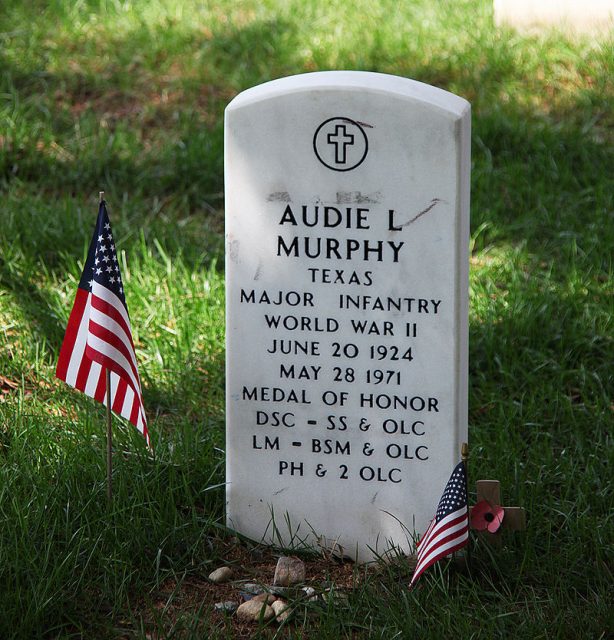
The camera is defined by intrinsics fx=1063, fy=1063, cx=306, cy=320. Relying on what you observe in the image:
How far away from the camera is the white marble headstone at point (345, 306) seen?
3.02 metres

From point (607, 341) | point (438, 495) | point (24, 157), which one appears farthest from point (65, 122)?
point (438, 495)

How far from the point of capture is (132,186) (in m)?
5.68

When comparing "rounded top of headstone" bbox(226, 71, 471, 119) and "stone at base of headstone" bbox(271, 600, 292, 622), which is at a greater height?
"rounded top of headstone" bbox(226, 71, 471, 119)

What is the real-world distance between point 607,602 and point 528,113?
383cm

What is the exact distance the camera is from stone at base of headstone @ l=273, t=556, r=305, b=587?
10.1 ft

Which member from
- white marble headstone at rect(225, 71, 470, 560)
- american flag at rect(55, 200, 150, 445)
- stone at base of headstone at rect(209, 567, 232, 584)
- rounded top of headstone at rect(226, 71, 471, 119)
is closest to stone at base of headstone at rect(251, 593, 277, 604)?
stone at base of headstone at rect(209, 567, 232, 584)

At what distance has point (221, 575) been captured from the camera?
311cm

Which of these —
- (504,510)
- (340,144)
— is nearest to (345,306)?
(340,144)

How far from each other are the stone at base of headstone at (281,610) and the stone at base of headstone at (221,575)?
0.74 feet

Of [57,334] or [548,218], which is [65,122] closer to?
[57,334]

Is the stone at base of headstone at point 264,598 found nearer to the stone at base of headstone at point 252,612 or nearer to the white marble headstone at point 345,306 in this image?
the stone at base of headstone at point 252,612

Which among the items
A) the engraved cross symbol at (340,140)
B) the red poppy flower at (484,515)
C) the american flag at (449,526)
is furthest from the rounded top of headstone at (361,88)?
the red poppy flower at (484,515)

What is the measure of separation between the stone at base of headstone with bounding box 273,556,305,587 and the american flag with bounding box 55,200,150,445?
542mm

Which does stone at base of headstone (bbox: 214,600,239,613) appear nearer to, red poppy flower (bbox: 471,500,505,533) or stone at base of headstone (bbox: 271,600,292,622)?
stone at base of headstone (bbox: 271,600,292,622)
